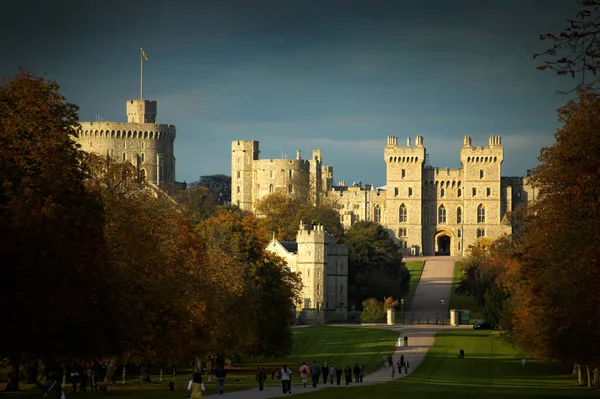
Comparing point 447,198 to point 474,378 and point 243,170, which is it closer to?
point 243,170

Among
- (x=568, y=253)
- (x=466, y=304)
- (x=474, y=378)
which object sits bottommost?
(x=474, y=378)

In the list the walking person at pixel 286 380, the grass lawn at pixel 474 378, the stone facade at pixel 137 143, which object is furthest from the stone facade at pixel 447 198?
the walking person at pixel 286 380

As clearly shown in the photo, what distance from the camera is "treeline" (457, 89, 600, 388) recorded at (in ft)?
111

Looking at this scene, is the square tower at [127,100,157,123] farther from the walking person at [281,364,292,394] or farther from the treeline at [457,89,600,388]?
the walking person at [281,364,292,394]

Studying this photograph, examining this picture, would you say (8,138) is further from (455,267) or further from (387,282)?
(455,267)

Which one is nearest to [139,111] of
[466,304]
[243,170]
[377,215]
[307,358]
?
[243,170]

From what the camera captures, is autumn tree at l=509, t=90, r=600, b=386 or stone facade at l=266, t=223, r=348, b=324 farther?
stone facade at l=266, t=223, r=348, b=324

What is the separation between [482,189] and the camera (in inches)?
5773

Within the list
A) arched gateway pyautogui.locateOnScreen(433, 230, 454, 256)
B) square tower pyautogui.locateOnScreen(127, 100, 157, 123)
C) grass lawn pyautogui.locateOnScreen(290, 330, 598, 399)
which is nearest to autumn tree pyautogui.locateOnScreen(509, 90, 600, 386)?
grass lawn pyautogui.locateOnScreen(290, 330, 598, 399)

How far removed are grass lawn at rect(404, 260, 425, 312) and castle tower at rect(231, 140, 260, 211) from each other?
36.0m

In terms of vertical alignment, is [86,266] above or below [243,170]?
below

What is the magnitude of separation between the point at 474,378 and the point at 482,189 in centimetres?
9254

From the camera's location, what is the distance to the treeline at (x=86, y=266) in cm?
3209

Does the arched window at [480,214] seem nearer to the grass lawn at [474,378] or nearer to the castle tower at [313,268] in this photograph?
the castle tower at [313,268]
